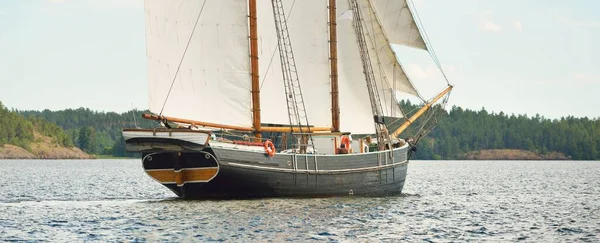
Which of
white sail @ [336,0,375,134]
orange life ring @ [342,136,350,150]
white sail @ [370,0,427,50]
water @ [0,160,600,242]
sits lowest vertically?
water @ [0,160,600,242]

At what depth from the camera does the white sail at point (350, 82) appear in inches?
2340

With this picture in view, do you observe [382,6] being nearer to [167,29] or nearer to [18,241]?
[167,29]

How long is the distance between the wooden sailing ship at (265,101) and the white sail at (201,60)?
51mm

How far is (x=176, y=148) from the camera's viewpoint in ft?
155

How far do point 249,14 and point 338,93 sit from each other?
30.3 feet

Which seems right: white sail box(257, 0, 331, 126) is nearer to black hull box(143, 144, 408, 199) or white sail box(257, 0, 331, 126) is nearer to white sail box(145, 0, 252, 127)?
white sail box(145, 0, 252, 127)

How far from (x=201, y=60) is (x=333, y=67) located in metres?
10.1

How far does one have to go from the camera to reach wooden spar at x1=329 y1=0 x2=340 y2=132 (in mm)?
58188

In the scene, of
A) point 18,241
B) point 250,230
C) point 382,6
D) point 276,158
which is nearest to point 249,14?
point 276,158

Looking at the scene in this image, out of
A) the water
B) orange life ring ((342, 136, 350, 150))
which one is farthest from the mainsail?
the water

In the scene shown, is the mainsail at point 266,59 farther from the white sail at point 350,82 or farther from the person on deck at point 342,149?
the person on deck at point 342,149

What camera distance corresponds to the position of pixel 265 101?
2168 inches

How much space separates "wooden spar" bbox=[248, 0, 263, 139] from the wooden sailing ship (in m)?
0.05

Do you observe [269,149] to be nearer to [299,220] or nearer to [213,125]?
[213,125]
